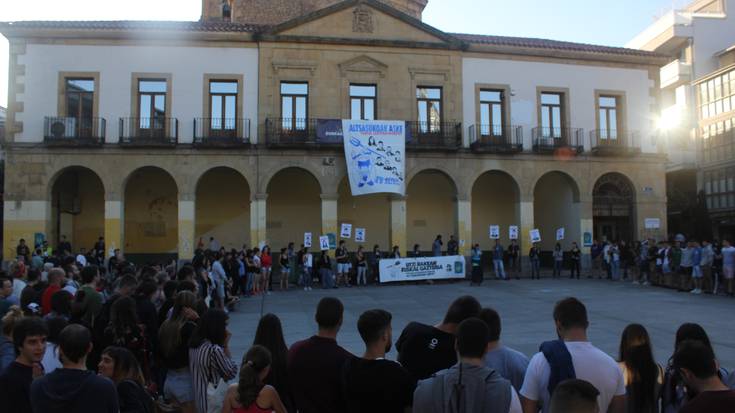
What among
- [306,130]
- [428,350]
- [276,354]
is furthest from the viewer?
[306,130]

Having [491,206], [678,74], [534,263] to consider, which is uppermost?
[678,74]

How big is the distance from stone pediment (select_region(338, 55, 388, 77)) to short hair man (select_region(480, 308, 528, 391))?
22465 millimetres

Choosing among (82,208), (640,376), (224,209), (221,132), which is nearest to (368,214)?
(224,209)

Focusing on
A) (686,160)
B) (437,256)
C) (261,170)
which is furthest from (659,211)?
(261,170)

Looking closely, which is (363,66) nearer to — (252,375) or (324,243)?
(324,243)

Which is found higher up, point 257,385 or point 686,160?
point 686,160

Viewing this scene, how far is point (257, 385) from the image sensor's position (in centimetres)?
371

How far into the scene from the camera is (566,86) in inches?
1090

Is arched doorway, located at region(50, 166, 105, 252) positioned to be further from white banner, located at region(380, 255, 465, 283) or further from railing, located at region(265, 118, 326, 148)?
white banner, located at region(380, 255, 465, 283)

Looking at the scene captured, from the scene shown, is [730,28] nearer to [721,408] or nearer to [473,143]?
[473,143]

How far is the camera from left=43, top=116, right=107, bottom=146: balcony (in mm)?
23234

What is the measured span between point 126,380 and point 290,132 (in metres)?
21.6

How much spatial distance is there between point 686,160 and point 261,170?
1029 inches

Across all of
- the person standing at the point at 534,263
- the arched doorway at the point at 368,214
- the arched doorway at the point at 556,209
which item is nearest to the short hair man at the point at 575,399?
the person standing at the point at 534,263
